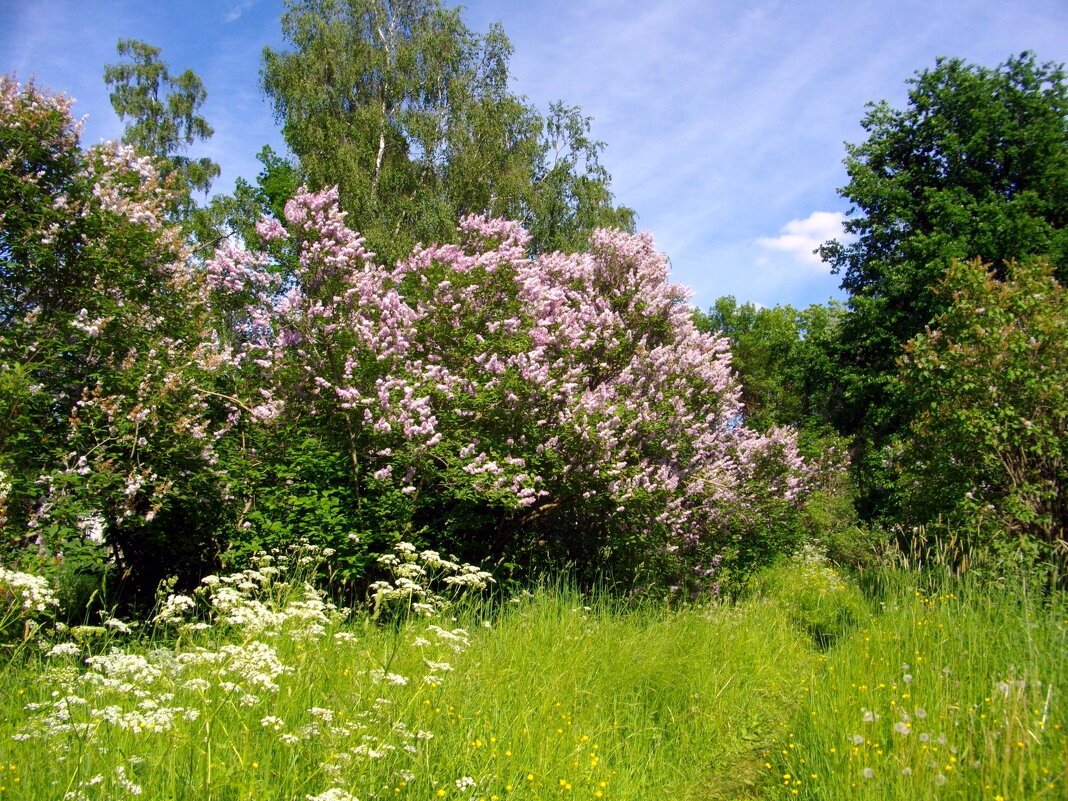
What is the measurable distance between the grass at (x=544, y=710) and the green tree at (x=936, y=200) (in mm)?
11379

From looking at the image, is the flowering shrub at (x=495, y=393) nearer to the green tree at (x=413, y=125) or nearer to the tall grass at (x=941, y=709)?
the tall grass at (x=941, y=709)

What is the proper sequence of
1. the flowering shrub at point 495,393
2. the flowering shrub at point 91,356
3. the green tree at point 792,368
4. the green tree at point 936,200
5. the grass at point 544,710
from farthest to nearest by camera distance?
1. the green tree at point 792,368
2. the green tree at point 936,200
3. the flowering shrub at point 495,393
4. the flowering shrub at point 91,356
5. the grass at point 544,710

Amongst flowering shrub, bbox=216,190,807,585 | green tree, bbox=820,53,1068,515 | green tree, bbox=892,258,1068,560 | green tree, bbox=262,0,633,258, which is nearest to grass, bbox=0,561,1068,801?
flowering shrub, bbox=216,190,807,585

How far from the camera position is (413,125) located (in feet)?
62.2

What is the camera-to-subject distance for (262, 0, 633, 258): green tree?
1820 centimetres

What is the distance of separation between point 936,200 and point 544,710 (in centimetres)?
1779

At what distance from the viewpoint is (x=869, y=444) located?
17.3m

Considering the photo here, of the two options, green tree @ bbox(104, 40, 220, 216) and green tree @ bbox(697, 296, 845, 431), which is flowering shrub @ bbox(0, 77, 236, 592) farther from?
green tree @ bbox(104, 40, 220, 216)

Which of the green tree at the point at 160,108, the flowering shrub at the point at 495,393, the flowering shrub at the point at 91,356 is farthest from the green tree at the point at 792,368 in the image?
the green tree at the point at 160,108

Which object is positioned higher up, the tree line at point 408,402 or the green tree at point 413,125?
the green tree at point 413,125

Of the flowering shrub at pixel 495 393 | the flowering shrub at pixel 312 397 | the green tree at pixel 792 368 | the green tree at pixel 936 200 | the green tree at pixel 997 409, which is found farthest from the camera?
the green tree at pixel 792 368

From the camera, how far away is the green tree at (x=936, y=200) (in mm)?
16609

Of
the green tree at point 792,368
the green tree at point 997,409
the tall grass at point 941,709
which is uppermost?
the green tree at point 792,368

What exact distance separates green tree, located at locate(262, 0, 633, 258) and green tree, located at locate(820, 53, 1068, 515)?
26.2 ft
